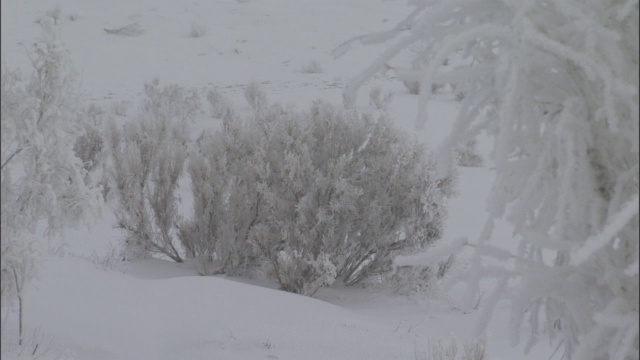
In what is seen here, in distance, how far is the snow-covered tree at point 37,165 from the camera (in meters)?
2.40

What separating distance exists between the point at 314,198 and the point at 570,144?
414cm

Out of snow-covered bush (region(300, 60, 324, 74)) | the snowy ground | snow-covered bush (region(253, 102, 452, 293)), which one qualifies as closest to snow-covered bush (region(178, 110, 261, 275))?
snow-covered bush (region(253, 102, 452, 293))

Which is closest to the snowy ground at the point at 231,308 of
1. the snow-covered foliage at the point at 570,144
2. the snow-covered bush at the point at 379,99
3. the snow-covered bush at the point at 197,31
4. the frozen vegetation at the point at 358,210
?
the frozen vegetation at the point at 358,210

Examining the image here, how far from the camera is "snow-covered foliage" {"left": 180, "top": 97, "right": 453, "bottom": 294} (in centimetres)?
546

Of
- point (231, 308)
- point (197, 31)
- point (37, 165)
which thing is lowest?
point (197, 31)

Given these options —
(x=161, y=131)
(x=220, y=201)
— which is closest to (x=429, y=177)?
(x=220, y=201)

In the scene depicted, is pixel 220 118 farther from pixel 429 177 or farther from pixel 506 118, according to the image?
pixel 506 118

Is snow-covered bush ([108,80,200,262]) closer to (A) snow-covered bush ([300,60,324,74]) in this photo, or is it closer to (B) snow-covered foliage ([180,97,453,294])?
(B) snow-covered foliage ([180,97,453,294])

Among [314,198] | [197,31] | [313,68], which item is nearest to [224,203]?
[314,198]

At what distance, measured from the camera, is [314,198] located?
5508 millimetres

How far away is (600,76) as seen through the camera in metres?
1.41

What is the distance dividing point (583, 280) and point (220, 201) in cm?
462

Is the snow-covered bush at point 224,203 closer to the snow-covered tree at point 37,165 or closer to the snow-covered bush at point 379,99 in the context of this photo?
the snow-covered tree at point 37,165

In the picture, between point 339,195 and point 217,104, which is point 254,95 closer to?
point 217,104
